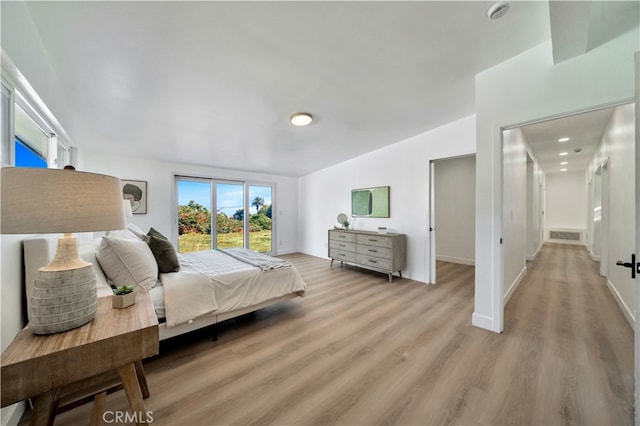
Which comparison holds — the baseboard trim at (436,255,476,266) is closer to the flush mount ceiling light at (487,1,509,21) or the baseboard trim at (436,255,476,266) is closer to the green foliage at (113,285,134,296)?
the flush mount ceiling light at (487,1,509,21)

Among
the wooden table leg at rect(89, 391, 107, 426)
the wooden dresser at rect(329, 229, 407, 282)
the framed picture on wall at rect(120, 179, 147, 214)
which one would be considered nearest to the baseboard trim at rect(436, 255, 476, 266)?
the wooden dresser at rect(329, 229, 407, 282)

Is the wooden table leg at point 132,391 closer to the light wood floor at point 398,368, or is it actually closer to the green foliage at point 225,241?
the light wood floor at point 398,368

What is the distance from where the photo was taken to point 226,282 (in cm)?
223

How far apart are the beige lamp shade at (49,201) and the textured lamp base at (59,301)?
262 millimetres

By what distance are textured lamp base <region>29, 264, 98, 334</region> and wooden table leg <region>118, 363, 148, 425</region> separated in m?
0.32

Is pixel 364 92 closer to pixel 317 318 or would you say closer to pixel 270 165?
pixel 317 318

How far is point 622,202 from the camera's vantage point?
8.95 feet

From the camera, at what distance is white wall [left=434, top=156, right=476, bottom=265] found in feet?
16.9

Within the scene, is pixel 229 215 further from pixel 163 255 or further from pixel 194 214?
pixel 163 255

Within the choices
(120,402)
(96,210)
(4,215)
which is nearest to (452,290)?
(120,402)

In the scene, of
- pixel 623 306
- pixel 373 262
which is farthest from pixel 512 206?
pixel 373 262

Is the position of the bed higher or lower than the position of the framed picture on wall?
lower

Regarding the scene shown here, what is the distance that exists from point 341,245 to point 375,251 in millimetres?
885

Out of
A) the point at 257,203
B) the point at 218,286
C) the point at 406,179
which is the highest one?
the point at 406,179
